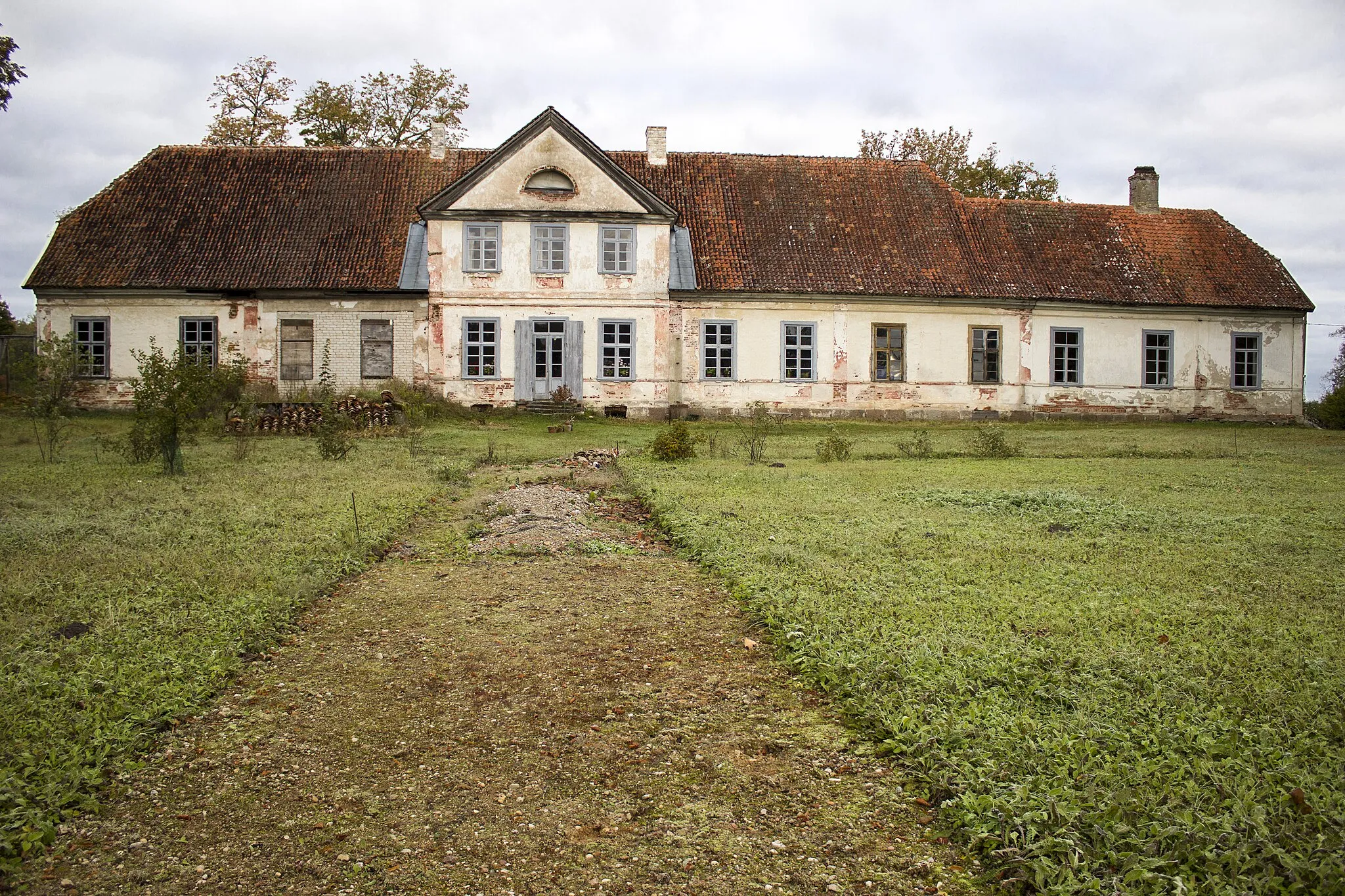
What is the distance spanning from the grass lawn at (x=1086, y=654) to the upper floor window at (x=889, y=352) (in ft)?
49.9

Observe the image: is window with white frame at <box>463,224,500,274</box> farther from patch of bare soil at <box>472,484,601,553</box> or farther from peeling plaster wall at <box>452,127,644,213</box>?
patch of bare soil at <box>472,484,601,553</box>

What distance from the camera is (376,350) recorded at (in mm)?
26016

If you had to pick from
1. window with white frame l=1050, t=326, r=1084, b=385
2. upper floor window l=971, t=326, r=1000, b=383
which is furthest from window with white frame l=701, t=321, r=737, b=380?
window with white frame l=1050, t=326, r=1084, b=385

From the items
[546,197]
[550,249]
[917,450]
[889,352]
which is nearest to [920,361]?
[889,352]

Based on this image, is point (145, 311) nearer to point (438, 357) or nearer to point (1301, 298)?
point (438, 357)

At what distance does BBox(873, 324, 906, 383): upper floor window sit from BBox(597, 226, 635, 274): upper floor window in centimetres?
679

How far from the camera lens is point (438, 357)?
2555 cm

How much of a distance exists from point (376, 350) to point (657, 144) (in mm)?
9677

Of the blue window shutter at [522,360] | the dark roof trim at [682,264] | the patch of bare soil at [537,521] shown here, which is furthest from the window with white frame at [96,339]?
the patch of bare soil at [537,521]

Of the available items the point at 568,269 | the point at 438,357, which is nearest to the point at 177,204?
the point at 438,357

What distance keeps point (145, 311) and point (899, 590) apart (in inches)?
971

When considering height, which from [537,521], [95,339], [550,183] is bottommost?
[537,521]

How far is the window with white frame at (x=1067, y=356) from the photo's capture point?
90.0 feet

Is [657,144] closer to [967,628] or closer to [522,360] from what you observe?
[522,360]
